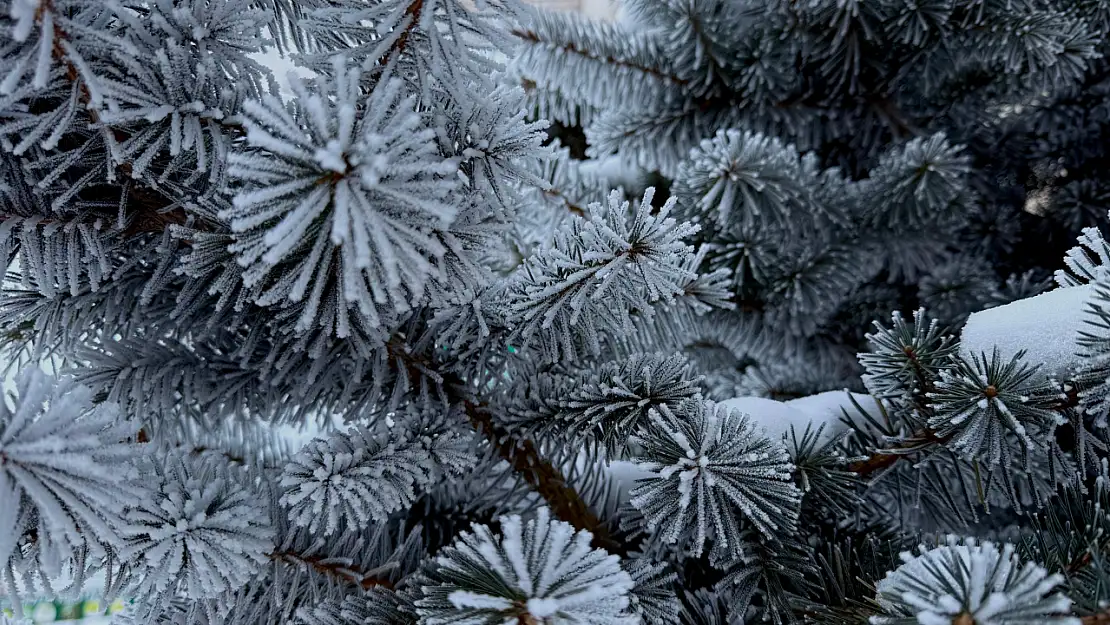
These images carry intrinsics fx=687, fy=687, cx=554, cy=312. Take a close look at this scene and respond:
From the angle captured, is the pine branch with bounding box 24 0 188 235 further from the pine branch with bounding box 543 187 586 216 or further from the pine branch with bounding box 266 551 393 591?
the pine branch with bounding box 543 187 586 216

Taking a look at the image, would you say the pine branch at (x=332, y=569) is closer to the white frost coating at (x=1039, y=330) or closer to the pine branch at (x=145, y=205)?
the pine branch at (x=145, y=205)

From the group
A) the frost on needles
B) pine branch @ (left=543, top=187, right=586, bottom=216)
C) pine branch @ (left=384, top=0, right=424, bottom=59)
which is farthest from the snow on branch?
pine branch @ (left=543, top=187, right=586, bottom=216)

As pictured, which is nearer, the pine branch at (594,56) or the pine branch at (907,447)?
the pine branch at (907,447)

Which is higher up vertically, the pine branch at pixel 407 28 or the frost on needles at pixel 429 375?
the pine branch at pixel 407 28

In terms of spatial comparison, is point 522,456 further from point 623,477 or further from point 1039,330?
point 1039,330

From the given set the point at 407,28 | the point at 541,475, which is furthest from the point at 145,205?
the point at 541,475

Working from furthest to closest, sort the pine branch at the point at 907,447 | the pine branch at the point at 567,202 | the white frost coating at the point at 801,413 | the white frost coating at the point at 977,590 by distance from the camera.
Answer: the pine branch at the point at 567,202 < the white frost coating at the point at 801,413 < the pine branch at the point at 907,447 < the white frost coating at the point at 977,590

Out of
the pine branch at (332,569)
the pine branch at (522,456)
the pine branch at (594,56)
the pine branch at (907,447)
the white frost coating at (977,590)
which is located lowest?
the white frost coating at (977,590)

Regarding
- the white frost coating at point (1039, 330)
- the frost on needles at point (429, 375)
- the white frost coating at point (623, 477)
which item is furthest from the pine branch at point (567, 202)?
the white frost coating at point (1039, 330)
